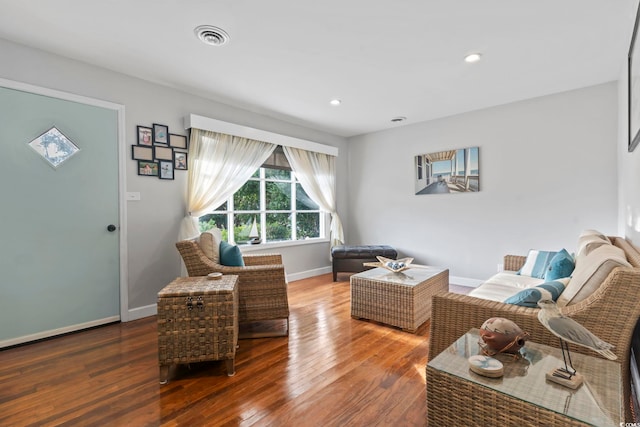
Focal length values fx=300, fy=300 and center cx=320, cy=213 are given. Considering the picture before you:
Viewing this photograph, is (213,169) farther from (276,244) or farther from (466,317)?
(466,317)

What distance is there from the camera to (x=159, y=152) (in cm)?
324

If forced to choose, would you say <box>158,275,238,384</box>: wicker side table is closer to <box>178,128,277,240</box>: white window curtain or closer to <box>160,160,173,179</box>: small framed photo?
<box>178,128,277,240</box>: white window curtain

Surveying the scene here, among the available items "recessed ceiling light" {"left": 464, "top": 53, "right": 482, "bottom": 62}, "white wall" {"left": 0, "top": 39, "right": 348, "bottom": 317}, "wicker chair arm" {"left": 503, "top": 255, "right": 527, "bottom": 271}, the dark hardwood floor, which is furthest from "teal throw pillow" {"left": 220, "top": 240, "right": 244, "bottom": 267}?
"wicker chair arm" {"left": 503, "top": 255, "right": 527, "bottom": 271}

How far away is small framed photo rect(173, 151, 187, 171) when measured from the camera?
337cm

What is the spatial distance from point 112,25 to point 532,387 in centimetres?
326

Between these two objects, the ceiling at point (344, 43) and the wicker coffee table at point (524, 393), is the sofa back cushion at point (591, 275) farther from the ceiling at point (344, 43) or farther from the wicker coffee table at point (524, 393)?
the ceiling at point (344, 43)

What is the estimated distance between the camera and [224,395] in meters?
1.78

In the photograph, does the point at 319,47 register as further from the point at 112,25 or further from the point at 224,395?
the point at 224,395

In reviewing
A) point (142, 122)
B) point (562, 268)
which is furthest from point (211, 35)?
point (562, 268)

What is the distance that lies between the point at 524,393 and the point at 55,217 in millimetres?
3484

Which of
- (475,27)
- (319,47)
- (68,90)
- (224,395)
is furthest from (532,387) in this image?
(68,90)

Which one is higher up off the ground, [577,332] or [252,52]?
[252,52]

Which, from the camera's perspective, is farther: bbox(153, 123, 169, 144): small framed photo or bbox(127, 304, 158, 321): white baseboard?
bbox(153, 123, 169, 144): small framed photo

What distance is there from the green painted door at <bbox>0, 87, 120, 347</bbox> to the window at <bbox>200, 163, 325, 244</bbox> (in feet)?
3.69
